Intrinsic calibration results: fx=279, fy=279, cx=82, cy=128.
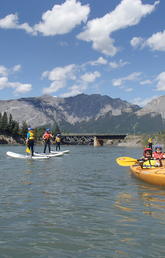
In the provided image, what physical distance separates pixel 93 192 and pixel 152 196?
2528 millimetres

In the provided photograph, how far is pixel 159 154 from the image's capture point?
720 inches

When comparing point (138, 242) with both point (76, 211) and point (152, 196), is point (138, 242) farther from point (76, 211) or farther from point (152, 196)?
point (152, 196)

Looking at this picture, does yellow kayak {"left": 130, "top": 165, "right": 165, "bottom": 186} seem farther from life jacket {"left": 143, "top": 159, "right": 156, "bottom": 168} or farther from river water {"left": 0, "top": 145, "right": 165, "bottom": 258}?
life jacket {"left": 143, "top": 159, "right": 156, "bottom": 168}

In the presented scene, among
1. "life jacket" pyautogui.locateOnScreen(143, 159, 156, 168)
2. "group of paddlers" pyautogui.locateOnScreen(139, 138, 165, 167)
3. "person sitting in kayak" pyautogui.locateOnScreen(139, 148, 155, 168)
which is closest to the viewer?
"group of paddlers" pyautogui.locateOnScreen(139, 138, 165, 167)

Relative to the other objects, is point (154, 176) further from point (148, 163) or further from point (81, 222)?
point (81, 222)

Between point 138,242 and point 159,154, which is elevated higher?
point 159,154

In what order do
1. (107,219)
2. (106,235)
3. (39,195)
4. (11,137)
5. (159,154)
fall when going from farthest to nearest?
(11,137) → (159,154) → (39,195) → (107,219) → (106,235)

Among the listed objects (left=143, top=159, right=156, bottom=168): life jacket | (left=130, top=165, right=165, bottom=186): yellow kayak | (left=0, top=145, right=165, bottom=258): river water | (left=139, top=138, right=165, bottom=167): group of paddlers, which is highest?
(left=139, top=138, right=165, bottom=167): group of paddlers

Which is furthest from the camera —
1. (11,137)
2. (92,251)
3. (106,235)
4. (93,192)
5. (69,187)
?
(11,137)

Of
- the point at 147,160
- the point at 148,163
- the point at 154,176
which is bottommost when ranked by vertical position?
the point at 154,176

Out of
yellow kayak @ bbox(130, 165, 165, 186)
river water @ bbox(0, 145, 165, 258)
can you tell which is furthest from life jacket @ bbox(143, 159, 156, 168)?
river water @ bbox(0, 145, 165, 258)

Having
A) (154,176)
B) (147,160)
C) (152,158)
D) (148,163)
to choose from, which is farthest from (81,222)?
(148,163)

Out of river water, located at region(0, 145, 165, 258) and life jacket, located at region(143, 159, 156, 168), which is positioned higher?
life jacket, located at region(143, 159, 156, 168)

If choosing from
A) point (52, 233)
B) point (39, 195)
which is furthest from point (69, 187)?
point (52, 233)
